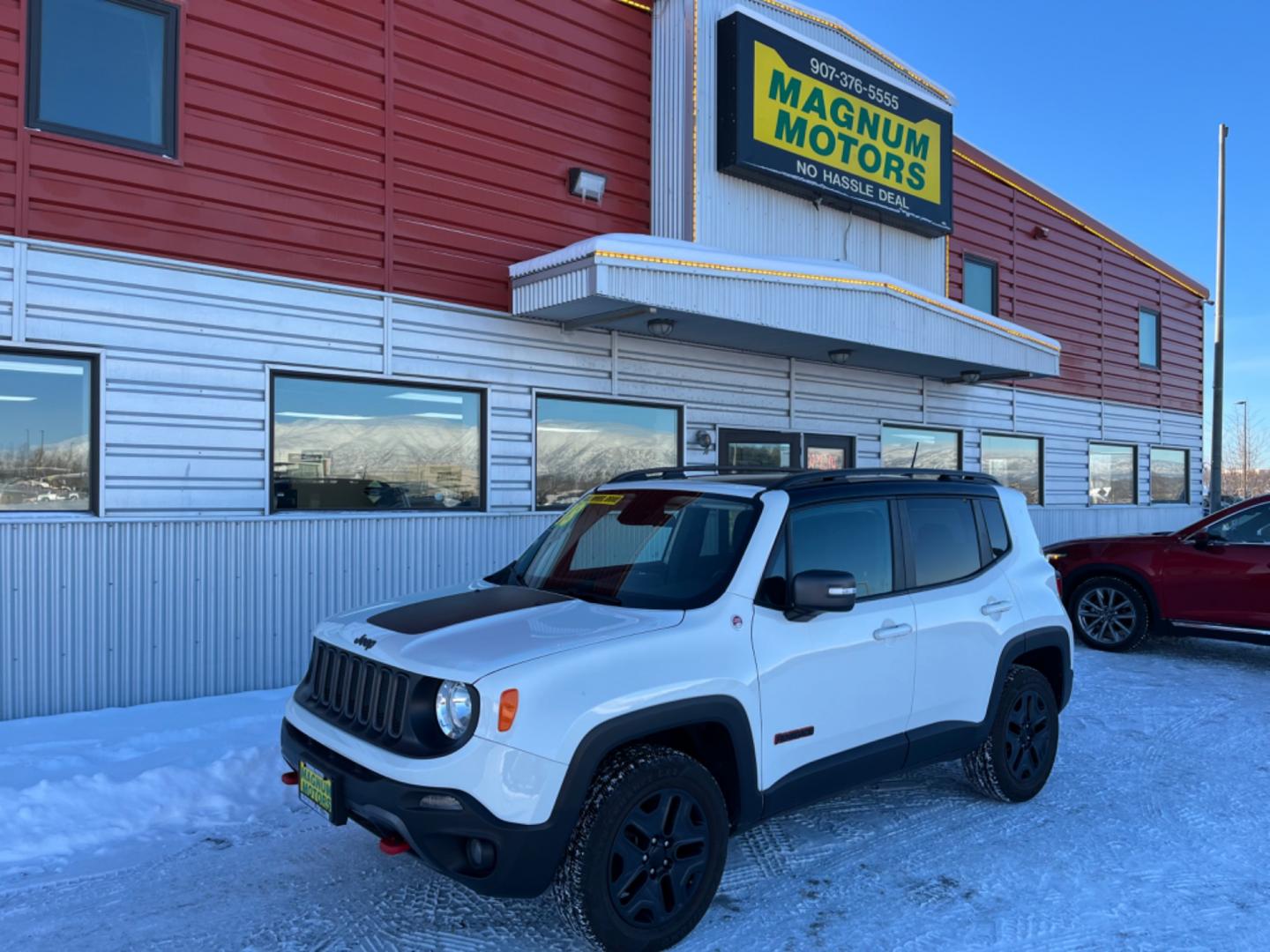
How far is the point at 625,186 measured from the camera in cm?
982

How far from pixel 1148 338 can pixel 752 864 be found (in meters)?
18.2

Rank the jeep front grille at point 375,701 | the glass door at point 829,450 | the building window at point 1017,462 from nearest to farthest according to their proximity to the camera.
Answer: the jeep front grille at point 375,701 → the glass door at point 829,450 → the building window at point 1017,462

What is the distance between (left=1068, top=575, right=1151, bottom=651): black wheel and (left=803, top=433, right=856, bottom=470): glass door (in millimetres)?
3277

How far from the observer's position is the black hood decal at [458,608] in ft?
11.9

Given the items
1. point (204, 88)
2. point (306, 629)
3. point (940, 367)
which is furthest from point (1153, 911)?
point (940, 367)

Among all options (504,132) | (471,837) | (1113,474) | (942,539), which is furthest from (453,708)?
(1113,474)

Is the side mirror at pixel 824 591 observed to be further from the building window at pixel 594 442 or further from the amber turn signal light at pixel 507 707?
the building window at pixel 594 442

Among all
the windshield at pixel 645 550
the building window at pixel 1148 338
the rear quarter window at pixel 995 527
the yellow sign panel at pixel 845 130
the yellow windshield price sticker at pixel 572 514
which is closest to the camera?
the windshield at pixel 645 550

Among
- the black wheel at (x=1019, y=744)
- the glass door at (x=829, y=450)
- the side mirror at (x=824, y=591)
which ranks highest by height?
the glass door at (x=829, y=450)

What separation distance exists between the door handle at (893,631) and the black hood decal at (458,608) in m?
1.39

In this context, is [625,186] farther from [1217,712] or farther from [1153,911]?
[1153,911]

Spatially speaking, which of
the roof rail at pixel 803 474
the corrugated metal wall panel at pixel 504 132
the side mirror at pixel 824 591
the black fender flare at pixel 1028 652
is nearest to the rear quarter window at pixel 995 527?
the roof rail at pixel 803 474

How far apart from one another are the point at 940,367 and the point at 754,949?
408 inches

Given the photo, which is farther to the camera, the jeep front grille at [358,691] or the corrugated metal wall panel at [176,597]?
the corrugated metal wall panel at [176,597]
